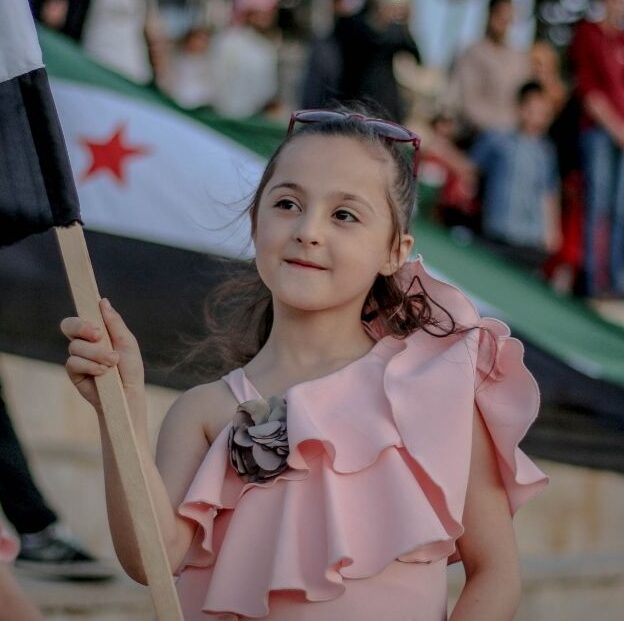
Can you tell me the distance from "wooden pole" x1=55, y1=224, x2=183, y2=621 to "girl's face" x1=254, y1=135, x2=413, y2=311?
34cm

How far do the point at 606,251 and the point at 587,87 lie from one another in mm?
941

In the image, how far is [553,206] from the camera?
10.4 meters

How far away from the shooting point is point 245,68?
437 inches

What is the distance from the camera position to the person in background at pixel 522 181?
1010 cm

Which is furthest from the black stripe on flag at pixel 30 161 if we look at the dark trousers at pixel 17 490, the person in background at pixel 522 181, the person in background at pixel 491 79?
the person in background at pixel 491 79

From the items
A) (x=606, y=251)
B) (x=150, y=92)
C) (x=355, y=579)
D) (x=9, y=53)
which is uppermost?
(x=9, y=53)

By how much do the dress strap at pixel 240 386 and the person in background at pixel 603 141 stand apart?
6.82 meters

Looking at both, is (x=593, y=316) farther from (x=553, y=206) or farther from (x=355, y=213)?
(x=355, y=213)

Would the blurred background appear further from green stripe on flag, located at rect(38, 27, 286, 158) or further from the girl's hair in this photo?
the girl's hair

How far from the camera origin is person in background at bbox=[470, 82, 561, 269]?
33.1 feet

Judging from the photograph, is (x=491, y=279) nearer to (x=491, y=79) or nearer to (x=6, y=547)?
(x=491, y=79)

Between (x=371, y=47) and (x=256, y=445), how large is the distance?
660 centimetres

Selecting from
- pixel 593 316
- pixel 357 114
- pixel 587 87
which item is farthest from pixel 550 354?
pixel 357 114

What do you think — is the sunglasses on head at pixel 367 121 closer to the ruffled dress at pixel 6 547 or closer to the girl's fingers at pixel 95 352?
the girl's fingers at pixel 95 352
